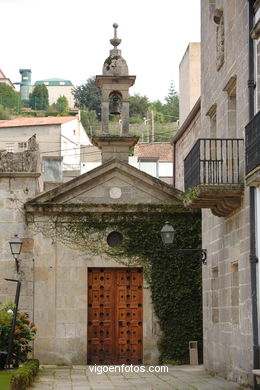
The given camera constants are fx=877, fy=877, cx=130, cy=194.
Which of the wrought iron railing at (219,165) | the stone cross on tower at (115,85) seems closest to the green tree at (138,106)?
the stone cross on tower at (115,85)

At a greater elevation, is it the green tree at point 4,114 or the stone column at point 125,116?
the green tree at point 4,114

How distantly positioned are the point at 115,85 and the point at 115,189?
333cm

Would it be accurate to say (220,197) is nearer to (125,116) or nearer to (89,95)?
(125,116)

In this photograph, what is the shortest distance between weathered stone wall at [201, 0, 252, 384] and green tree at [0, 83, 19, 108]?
305 feet

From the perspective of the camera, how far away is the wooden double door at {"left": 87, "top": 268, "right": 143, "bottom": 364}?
23.7 metres

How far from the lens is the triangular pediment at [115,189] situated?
24.2 metres

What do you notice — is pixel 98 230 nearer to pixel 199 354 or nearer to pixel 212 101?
pixel 199 354

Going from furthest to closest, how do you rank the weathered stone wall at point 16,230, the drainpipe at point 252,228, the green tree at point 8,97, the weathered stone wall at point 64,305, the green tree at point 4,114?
the green tree at point 8,97
the green tree at point 4,114
the weathered stone wall at point 16,230
the weathered stone wall at point 64,305
the drainpipe at point 252,228

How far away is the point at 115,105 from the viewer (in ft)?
85.7

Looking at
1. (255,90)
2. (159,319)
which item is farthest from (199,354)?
(255,90)

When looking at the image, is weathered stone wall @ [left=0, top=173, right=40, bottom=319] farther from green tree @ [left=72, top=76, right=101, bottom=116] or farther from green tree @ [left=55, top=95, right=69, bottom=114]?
green tree @ [left=55, top=95, right=69, bottom=114]
